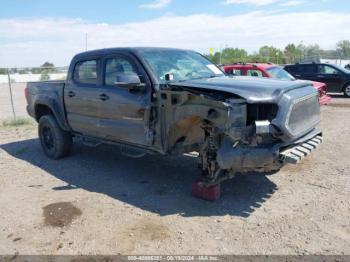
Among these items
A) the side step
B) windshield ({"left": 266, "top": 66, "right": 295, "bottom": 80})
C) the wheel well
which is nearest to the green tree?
windshield ({"left": 266, "top": 66, "right": 295, "bottom": 80})

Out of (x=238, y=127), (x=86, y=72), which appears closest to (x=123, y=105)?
(x=86, y=72)

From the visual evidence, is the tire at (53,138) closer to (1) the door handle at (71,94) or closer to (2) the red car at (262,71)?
(1) the door handle at (71,94)

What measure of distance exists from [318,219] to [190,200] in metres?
1.59

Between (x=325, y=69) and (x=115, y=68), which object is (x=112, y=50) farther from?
(x=325, y=69)

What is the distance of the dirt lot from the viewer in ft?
13.2

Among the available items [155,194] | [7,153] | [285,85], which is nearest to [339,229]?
[285,85]

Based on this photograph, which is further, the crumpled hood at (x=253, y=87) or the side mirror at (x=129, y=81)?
the side mirror at (x=129, y=81)

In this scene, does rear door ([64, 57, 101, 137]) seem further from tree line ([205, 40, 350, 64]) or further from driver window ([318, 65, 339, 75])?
tree line ([205, 40, 350, 64])

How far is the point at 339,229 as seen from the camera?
419 cm

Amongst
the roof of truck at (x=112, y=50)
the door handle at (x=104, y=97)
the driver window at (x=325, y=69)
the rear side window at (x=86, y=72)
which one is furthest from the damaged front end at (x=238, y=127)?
the driver window at (x=325, y=69)

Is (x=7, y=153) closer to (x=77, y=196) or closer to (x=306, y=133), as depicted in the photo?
(x=77, y=196)

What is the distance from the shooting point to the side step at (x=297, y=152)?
4.39 m

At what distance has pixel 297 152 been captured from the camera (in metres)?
4.57

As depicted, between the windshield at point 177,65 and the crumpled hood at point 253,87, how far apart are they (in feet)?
1.30
